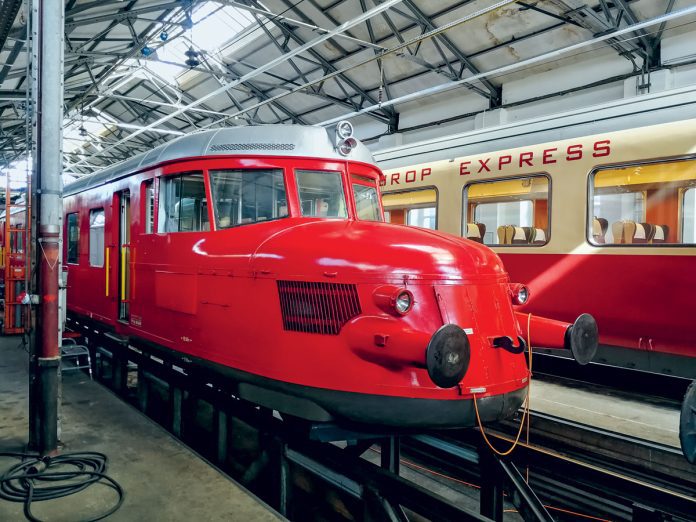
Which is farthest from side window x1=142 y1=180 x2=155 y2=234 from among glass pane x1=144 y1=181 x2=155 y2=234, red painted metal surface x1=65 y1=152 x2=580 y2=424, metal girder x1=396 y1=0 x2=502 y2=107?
metal girder x1=396 y1=0 x2=502 y2=107

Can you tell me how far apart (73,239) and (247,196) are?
523 cm

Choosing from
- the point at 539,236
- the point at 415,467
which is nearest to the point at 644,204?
the point at 539,236

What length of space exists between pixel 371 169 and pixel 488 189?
9.70ft

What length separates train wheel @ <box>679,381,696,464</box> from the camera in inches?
118

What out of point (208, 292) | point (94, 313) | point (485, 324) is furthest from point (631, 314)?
point (94, 313)

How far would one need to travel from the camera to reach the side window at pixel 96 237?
23.1ft

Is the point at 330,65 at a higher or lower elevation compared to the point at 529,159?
higher

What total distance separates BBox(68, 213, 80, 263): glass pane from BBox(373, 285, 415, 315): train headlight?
21.0 feet

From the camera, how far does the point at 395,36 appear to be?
44.1 ft

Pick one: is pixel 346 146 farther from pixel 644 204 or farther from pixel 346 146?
pixel 644 204

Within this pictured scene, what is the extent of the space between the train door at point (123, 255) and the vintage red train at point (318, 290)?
2.58ft

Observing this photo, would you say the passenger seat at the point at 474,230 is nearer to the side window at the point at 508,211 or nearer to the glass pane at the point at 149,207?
the side window at the point at 508,211

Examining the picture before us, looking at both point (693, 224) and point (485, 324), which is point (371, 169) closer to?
point (485, 324)

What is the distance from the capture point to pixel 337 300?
3.53 m
